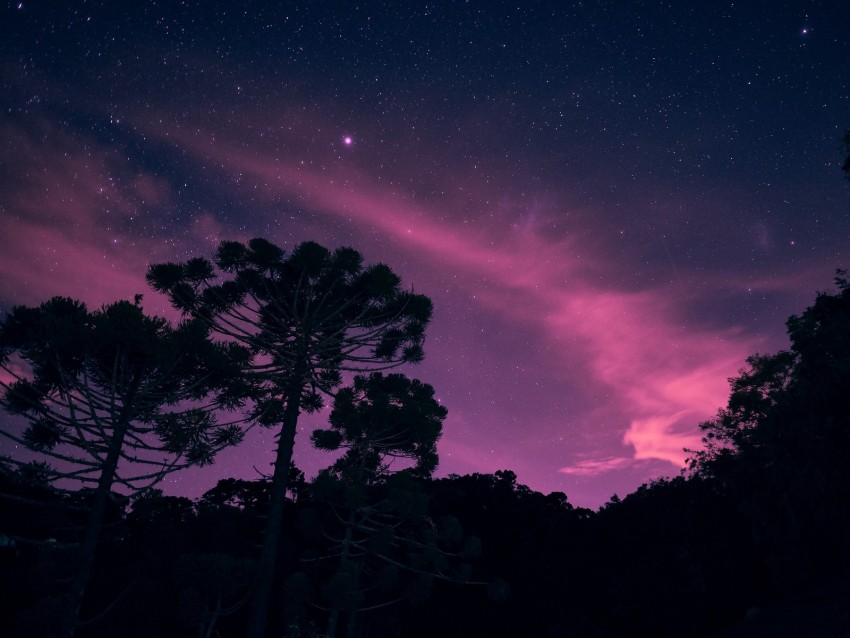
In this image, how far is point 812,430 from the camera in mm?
17875

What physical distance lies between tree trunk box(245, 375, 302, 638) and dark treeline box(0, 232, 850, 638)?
0.19 feet

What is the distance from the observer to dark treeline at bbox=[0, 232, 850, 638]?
37.0 ft

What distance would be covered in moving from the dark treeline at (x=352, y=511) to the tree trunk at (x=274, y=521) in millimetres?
59

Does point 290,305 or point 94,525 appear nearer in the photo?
point 94,525

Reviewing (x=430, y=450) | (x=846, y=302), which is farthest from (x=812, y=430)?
(x=430, y=450)

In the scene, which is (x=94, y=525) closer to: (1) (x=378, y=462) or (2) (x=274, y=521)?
(2) (x=274, y=521)

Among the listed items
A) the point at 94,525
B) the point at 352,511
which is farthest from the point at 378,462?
the point at 94,525

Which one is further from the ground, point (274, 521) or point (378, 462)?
point (378, 462)

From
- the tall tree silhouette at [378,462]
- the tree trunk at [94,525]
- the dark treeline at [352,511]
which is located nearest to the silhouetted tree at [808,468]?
the dark treeline at [352,511]

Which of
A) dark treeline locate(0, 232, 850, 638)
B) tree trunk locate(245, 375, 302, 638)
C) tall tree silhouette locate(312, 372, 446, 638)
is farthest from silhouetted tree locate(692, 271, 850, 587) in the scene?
tree trunk locate(245, 375, 302, 638)

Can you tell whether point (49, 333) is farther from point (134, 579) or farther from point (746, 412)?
point (746, 412)

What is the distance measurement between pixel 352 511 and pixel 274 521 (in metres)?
4.52

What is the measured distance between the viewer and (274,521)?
1526 centimetres

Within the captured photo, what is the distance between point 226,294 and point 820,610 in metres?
18.4
